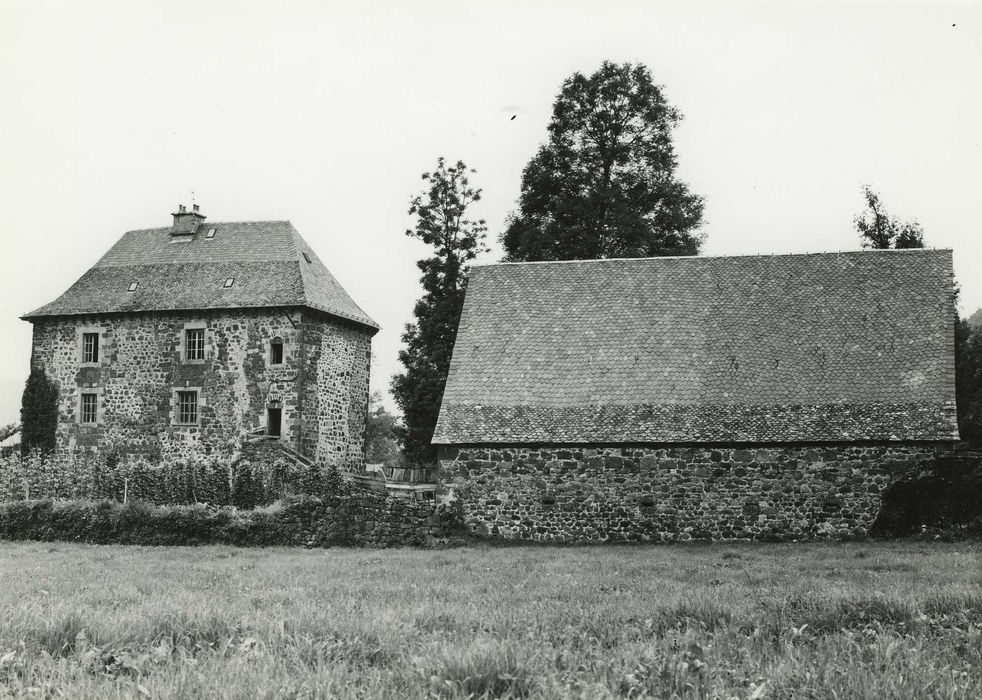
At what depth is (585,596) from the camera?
10.9m

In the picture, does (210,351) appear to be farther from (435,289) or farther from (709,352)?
(709,352)

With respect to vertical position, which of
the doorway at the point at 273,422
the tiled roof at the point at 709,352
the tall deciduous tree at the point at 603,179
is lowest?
the doorway at the point at 273,422

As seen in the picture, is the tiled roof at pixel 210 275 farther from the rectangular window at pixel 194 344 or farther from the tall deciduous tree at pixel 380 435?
the tall deciduous tree at pixel 380 435

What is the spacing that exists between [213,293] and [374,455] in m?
49.1

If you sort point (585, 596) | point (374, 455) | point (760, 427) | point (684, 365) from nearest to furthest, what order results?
point (585, 596), point (760, 427), point (684, 365), point (374, 455)

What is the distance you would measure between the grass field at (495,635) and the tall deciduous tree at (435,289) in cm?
2328

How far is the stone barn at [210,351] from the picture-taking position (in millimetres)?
35938

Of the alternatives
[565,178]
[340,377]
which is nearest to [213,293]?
[340,377]

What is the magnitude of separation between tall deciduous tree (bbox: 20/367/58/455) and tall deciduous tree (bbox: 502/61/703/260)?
769 inches

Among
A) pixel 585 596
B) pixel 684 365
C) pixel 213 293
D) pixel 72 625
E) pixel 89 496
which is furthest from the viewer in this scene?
pixel 213 293

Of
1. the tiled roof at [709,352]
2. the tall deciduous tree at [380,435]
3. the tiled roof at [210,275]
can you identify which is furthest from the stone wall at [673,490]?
the tall deciduous tree at [380,435]

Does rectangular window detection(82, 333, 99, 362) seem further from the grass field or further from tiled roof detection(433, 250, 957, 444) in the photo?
the grass field

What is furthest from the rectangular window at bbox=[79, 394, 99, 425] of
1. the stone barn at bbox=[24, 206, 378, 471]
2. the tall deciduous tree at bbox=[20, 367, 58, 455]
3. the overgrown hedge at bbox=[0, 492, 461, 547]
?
the overgrown hedge at bbox=[0, 492, 461, 547]

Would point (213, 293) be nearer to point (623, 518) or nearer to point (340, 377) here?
point (340, 377)
